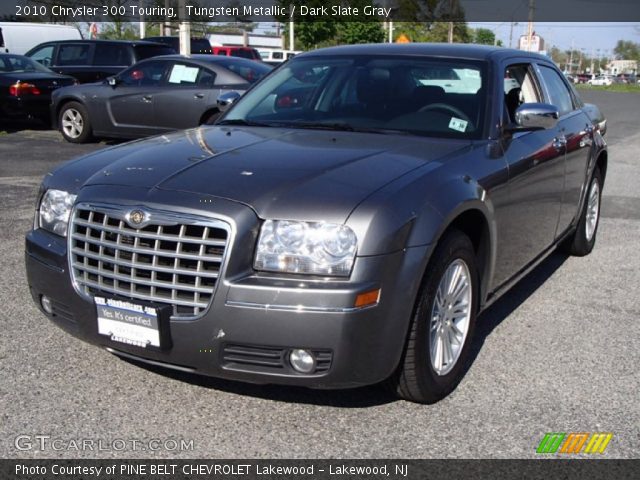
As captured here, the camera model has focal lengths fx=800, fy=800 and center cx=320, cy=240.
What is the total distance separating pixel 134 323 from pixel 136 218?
0.43 meters

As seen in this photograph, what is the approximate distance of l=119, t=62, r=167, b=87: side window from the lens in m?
12.4

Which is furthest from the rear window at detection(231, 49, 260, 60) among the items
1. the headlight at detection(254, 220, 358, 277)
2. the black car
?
the headlight at detection(254, 220, 358, 277)

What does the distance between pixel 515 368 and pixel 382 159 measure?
1.31 meters

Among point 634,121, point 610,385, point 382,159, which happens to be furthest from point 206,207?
point 634,121

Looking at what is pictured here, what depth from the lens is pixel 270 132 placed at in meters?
4.38

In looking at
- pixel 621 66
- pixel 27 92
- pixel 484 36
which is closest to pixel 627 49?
pixel 621 66

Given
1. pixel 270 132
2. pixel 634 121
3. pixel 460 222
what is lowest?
pixel 634 121

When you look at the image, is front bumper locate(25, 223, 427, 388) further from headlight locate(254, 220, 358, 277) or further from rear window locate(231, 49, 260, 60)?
rear window locate(231, 49, 260, 60)

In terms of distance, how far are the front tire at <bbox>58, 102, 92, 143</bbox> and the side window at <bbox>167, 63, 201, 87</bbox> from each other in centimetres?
178

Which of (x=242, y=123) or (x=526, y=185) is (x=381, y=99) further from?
(x=526, y=185)

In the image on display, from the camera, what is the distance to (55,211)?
3.73 m

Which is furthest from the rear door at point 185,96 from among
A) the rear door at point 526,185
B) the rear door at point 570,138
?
the rear door at point 526,185

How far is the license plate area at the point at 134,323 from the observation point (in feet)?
10.5

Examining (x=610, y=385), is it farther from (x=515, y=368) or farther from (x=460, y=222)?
(x=460, y=222)
